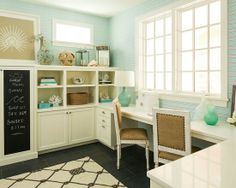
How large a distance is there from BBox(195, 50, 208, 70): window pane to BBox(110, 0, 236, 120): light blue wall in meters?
0.43

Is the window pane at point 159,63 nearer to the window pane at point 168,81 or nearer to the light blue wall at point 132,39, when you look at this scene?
the window pane at point 168,81

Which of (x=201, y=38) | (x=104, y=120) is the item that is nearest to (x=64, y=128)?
(x=104, y=120)

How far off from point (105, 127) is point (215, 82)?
1.98 m

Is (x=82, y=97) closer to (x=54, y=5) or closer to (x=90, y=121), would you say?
(x=90, y=121)

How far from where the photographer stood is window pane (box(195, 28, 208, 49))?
2887mm

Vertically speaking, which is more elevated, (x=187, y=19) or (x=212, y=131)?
(x=187, y=19)

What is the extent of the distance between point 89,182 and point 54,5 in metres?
3.14


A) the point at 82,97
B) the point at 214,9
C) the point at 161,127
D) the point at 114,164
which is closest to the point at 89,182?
the point at 114,164

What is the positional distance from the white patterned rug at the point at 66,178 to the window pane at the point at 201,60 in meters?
1.94

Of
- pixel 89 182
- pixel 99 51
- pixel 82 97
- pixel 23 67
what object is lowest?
pixel 89 182

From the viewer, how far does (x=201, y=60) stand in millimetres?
2961

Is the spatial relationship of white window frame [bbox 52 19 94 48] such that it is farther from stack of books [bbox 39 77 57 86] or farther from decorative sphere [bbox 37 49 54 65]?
stack of books [bbox 39 77 57 86]

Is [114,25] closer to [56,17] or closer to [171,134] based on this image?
[56,17]

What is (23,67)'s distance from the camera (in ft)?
10.6
